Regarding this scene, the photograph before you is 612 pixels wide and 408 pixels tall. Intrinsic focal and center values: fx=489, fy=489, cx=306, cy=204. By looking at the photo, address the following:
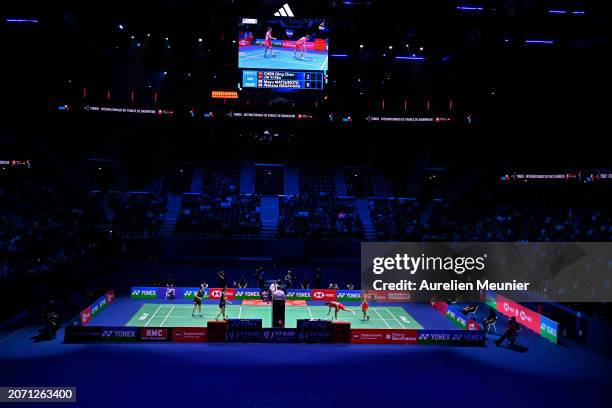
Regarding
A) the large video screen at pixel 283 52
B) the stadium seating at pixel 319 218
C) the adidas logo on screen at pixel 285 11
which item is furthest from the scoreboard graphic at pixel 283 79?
the stadium seating at pixel 319 218

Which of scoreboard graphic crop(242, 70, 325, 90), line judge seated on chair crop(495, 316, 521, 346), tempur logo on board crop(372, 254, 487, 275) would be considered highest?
scoreboard graphic crop(242, 70, 325, 90)

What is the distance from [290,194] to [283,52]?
68.3 ft

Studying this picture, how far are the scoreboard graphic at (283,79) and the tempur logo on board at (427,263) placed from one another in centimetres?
1106

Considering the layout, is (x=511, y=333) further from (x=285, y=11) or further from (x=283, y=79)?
(x=285, y=11)

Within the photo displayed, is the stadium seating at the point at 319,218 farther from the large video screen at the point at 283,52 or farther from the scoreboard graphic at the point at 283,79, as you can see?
the large video screen at the point at 283,52

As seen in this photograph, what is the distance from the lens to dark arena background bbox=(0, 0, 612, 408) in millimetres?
14680

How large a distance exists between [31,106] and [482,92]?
29.6 m

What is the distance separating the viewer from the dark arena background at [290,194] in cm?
1468

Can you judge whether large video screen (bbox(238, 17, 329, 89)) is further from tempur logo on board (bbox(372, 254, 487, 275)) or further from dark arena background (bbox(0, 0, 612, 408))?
tempur logo on board (bbox(372, 254, 487, 275))

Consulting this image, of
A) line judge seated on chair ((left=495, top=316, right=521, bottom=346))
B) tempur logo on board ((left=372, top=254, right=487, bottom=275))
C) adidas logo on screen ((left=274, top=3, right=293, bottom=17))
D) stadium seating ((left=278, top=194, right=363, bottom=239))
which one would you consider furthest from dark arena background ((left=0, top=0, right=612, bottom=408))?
tempur logo on board ((left=372, top=254, right=487, bottom=275))

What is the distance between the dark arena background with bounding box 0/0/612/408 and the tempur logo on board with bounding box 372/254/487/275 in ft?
5.19

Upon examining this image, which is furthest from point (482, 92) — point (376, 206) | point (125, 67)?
point (125, 67)

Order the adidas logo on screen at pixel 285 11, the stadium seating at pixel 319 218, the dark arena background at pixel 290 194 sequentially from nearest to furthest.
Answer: the dark arena background at pixel 290 194
the adidas logo on screen at pixel 285 11
the stadium seating at pixel 319 218

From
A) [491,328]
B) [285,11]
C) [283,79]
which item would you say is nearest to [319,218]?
[283,79]
